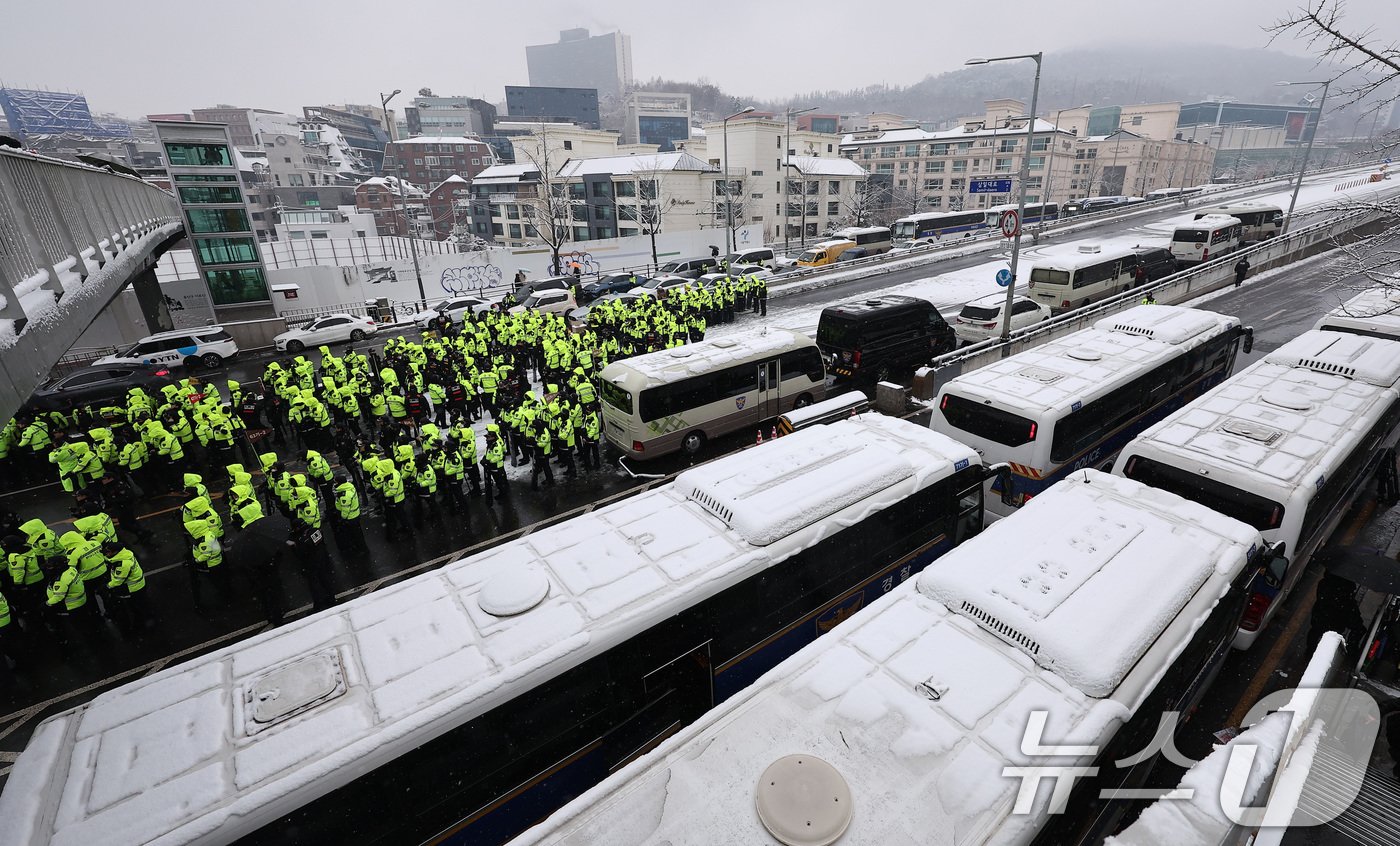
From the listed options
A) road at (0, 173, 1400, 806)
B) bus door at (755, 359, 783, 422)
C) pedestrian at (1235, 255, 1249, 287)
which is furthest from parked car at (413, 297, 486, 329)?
pedestrian at (1235, 255, 1249, 287)

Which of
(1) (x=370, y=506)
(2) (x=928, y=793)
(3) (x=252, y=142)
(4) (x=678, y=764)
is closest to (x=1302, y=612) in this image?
(2) (x=928, y=793)

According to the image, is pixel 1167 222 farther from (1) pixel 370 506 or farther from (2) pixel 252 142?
(2) pixel 252 142

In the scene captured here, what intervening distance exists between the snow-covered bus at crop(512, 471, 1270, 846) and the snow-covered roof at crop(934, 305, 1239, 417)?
4158mm

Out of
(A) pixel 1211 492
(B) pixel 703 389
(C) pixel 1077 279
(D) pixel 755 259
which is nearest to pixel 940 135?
(D) pixel 755 259

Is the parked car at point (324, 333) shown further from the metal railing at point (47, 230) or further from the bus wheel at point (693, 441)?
the bus wheel at point (693, 441)

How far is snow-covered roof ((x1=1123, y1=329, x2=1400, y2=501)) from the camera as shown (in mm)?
7879

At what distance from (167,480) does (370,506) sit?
211 inches

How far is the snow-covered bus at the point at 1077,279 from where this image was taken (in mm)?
24453

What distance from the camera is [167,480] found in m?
14.1

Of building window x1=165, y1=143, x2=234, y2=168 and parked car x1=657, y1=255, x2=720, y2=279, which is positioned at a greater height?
building window x1=165, y1=143, x2=234, y2=168

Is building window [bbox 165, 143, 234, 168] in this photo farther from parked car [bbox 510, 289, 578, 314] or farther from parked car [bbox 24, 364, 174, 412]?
parked car [bbox 510, 289, 578, 314]

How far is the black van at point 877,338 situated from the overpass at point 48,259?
15984 mm

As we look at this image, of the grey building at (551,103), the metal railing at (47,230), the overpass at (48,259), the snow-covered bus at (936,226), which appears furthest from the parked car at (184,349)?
the grey building at (551,103)

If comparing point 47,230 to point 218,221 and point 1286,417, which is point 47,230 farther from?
point 218,221
